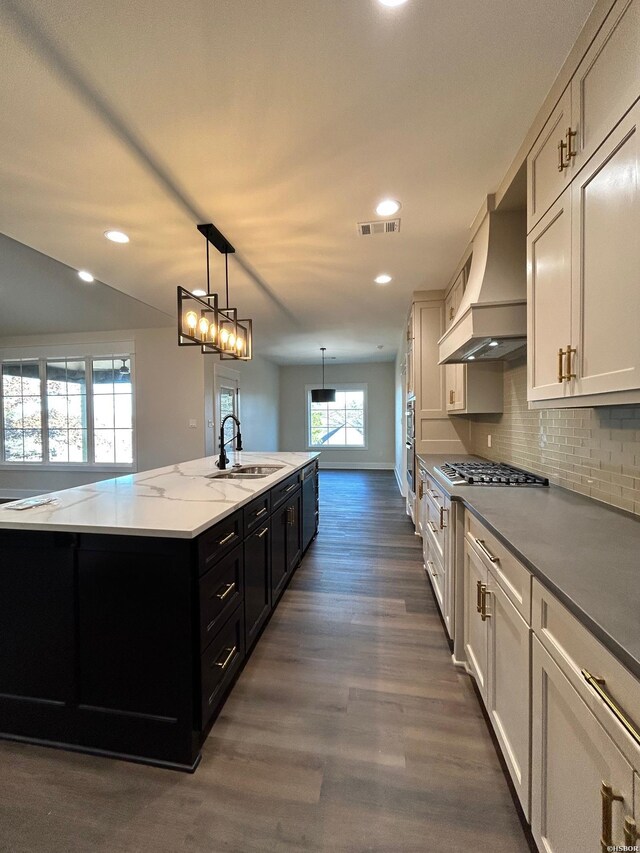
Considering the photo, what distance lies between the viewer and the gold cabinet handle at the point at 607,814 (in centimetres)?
68

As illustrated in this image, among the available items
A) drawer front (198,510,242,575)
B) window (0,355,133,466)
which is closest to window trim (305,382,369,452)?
window (0,355,133,466)

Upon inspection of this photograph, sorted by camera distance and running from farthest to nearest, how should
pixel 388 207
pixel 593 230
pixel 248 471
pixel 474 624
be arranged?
pixel 248 471, pixel 388 207, pixel 474 624, pixel 593 230

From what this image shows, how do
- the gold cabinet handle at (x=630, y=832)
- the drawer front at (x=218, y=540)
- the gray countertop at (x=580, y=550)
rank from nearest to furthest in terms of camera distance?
the gold cabinet handle at (x=630, y=832) < the gray countertop at (x=580, y=550) < the drawer front at (x=218, y=540)

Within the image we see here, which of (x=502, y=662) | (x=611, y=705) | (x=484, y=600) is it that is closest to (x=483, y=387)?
(x=484, y=600)

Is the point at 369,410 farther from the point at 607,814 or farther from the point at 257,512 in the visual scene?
the point at 607,814

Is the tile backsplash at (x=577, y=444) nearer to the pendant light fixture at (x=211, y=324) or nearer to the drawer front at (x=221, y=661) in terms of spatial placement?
the drawer front at (x=221, y=661)

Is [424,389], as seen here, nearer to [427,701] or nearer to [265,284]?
[265,284]

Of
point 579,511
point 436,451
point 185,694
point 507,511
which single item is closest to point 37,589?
point 185,694

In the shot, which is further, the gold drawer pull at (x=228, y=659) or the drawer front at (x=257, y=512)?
the drawer front at (x=257, y=512)

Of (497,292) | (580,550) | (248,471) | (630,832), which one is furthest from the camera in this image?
(248,471)

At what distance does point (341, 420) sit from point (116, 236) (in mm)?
7267

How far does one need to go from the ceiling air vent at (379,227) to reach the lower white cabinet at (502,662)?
215 centimetres

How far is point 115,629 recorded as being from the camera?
1435mm

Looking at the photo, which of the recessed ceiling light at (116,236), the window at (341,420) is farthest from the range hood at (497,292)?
the window at (341,420)
